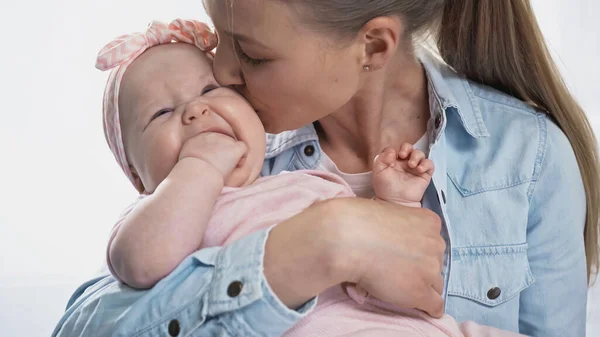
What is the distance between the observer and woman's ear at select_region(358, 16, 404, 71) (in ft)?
5.32

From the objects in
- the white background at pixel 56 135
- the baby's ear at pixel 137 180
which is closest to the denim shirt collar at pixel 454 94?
the baby's ear at pixel 137 180

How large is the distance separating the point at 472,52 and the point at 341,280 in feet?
2.46

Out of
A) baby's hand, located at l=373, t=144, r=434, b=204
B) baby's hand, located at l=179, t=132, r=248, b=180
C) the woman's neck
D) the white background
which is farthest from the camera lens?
the white background

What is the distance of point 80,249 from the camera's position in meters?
2.81

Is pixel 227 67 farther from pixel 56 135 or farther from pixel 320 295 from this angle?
pixel 56 135

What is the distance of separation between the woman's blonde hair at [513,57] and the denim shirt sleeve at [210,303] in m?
0.68

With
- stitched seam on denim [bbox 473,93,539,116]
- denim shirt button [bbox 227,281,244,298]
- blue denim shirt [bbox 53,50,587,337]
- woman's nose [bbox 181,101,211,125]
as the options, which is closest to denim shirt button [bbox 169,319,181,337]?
denim shirt button [bbox 227,281,244,298]

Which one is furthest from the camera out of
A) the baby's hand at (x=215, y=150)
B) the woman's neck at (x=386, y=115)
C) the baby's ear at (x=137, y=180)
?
the woman's neck at (x=386, y=115)

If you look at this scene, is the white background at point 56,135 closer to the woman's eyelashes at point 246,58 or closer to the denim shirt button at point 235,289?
the woman's eyelashes at point 246,58

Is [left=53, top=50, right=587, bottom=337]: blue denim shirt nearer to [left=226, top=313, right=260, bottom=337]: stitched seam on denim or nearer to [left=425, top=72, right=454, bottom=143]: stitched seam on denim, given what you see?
[left=425, top=72, right=454, bottom=143]: stitched seam on denim

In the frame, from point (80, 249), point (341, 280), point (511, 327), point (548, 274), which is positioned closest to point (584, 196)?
point (548, 274)

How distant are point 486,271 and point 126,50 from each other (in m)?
0.89

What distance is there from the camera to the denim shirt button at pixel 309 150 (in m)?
1.90

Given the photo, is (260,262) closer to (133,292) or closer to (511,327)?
(133,292)
